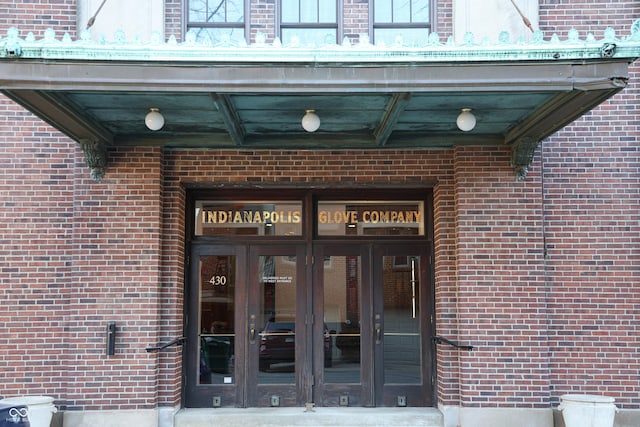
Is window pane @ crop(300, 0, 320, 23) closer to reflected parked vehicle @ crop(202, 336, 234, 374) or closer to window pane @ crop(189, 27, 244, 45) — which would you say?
window pane @ crop(189, 27, 244, 45)

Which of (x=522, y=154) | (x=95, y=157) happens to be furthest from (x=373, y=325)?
(x=95, y=157)

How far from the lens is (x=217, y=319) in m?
9.47

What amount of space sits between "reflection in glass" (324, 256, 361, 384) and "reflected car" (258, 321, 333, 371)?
0.01 m

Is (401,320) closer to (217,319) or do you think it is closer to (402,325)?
(402,325)

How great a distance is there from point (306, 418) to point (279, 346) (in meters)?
1.10

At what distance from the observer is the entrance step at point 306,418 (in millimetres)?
8695

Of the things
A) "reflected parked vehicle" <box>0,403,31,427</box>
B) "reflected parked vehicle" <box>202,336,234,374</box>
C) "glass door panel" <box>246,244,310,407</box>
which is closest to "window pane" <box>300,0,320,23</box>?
"glass door panel" <box>246,244,310,407</box>

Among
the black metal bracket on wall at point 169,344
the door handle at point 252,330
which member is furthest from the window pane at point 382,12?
the black metal bracket on wall at point 169,344

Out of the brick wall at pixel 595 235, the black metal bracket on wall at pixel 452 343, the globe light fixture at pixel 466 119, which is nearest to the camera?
the globe light fixture at pixel 466 119

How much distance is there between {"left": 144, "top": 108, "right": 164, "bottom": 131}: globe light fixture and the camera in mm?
7625

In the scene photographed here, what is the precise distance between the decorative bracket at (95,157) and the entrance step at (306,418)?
339 centimetres

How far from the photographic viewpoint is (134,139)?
883cm

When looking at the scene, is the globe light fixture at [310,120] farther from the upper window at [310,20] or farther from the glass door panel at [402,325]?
the glass door panel at [402,325]

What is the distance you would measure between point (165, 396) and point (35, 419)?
5.41 ft
